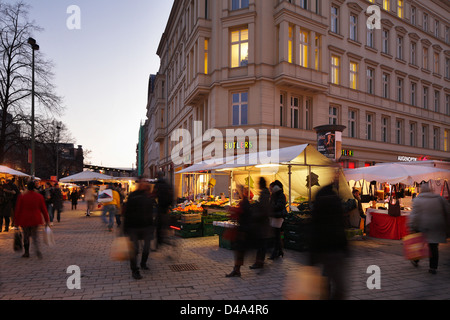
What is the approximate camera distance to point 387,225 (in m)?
11.7

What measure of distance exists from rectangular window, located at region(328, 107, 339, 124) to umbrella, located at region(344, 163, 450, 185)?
11745 millimetres

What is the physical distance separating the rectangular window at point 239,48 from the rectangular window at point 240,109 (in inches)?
81.7

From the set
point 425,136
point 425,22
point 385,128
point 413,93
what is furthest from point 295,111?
point 425,22

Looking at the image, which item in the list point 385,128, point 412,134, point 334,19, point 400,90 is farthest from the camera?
point 412,134

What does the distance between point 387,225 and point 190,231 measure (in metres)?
7.02

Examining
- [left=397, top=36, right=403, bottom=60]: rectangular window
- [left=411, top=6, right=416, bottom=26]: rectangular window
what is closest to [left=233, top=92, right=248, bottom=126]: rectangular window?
[left=397, top=36, right=403, bottom=60]: rectangular window

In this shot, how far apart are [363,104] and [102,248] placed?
2313 cm

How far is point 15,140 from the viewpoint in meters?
24.5

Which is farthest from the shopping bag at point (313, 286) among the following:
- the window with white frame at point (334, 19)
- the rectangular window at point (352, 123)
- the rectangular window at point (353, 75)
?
the window with white frame at point (334, 19)

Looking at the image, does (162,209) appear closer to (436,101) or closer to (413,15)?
(413,15)

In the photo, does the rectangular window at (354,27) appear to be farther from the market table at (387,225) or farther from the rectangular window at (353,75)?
the market table at (387,225)

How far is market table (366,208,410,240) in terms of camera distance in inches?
455

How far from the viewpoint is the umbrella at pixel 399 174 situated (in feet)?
40.9
